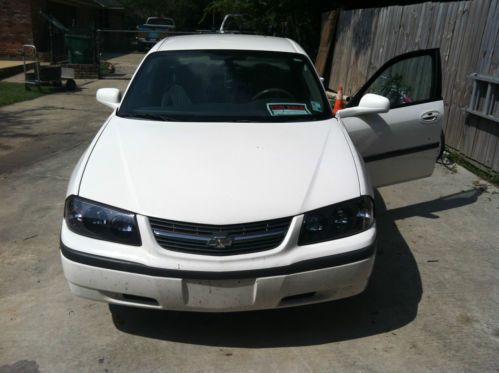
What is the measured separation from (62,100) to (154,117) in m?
9.03

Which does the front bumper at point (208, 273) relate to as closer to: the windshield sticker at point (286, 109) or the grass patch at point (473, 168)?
the windshield sticker at point (286, 109)

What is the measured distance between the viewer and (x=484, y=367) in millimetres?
2949

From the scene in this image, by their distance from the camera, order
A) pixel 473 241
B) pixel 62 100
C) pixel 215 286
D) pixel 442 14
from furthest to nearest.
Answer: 1. pixel 62 100
2. pixel 442 14
3. pixel 473 241
4. pixel 215 286

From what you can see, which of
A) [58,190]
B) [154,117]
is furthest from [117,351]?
[58,190]

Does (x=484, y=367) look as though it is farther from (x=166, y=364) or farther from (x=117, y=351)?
(x=117, y=351)

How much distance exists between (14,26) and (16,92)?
931cm

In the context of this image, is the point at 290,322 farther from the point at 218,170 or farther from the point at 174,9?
the point at 174,9

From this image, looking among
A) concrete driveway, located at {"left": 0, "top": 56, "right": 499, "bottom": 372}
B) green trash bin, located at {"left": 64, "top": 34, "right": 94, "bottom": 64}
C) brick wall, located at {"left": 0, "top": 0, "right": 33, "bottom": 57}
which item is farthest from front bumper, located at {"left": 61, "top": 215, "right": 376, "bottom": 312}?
brick wall, located at {"left": 0, "top": 0, "right": 33, "bottom": 57}

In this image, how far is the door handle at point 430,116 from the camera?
178 inches

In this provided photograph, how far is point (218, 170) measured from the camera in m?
3.03

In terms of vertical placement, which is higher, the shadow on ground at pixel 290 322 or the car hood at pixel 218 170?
the car hood at pixel 218 170

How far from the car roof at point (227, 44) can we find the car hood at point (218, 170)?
1.03m

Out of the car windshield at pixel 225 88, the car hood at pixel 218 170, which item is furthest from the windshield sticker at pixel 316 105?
the car hood at pixel 218 170

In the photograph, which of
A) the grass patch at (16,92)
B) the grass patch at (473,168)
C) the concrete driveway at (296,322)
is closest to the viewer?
the concrete driveway at (296,322)
